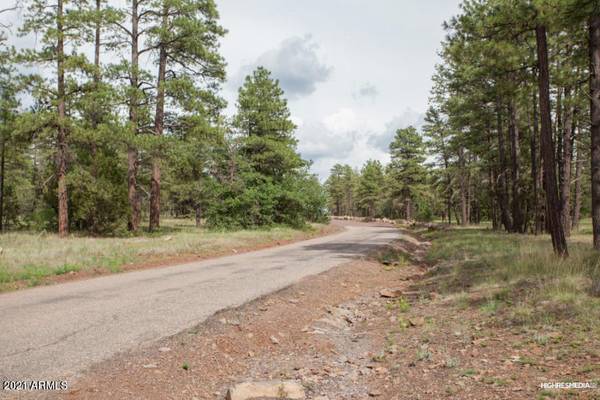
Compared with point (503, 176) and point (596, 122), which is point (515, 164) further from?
point (596, 122)

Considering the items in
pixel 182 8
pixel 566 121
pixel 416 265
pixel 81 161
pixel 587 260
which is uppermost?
pixel 182 8

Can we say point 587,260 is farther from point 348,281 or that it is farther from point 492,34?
point 492,34

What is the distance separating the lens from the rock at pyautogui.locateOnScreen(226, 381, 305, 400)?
3.85 metres

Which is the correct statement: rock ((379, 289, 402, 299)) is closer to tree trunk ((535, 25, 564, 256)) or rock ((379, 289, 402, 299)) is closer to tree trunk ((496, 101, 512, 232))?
tree trunk ((535, 25, 564, 256))

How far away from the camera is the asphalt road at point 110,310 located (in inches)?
179

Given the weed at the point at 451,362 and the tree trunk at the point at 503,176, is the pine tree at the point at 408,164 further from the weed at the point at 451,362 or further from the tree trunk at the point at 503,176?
the weed at the point at 451,362

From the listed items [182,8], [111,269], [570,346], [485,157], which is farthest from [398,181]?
[570,346]

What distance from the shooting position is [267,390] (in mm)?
4000

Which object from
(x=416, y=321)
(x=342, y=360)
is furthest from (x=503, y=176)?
(x=342, y=360)

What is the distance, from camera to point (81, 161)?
20.9m

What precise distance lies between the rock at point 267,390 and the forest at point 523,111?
29.7 ft

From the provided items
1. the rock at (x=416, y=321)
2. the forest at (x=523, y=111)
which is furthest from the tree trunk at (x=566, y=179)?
the rock at (x=416, y=321)

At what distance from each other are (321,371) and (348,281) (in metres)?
5.55

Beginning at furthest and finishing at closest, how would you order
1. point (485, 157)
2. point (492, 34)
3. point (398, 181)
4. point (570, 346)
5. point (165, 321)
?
point (398, 181) → point (485, 157) → point (492, 34) → point (165, 321) → point (570, 346)
